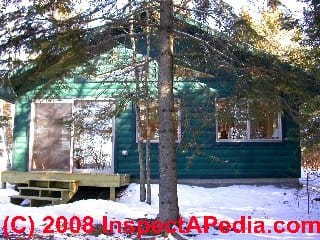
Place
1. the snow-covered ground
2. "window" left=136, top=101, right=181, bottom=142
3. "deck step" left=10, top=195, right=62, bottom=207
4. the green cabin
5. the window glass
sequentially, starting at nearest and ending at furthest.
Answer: the snow-covered ground < the window glass < "window" left=136, top=101, right=181, bottom=142 < "deck step" left=10, top=195, right=62, bottom=207 < the green cabin

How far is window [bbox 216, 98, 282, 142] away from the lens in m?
7.96

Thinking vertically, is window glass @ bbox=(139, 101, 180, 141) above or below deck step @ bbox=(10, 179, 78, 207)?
above

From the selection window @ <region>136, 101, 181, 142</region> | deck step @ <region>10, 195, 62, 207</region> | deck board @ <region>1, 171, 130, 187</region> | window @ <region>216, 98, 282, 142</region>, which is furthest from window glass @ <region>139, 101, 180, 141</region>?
deck step @ <region>10, 195, 62, 207</region>

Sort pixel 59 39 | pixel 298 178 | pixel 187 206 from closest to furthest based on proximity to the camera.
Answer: pixel 59 39, pixel 187 206, pixel 298 178

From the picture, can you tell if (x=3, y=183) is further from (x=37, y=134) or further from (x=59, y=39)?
(x=59, y=39)

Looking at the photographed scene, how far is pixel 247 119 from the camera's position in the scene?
28.5 feet

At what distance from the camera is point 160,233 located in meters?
6.99

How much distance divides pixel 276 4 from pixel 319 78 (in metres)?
1.41

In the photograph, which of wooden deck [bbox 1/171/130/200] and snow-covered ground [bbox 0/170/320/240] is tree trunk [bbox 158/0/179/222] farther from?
wooden deck [bbox 1/171/130/200]

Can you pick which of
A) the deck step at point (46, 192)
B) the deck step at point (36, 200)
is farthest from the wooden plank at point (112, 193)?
the deck step at point (36, 200)

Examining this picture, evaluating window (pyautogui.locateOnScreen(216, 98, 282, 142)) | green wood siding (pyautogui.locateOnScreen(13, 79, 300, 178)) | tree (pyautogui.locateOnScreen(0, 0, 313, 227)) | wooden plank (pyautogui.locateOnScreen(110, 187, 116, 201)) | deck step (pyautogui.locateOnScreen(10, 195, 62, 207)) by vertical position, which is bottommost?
deck step (pyautogui.locateOnScreen(10, 195, 62, 207))

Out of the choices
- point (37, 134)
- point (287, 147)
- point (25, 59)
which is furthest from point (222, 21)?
point (37, 134)

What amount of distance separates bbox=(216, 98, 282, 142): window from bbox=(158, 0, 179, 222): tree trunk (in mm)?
1446

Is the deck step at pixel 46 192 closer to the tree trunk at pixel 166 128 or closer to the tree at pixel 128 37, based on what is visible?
the tree at pixel 128 37
